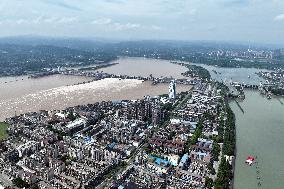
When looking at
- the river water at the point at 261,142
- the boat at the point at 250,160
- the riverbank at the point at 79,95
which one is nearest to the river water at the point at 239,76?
the riverbank at the point at 79,95

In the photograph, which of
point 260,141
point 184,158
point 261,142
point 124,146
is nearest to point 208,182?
point 184,158

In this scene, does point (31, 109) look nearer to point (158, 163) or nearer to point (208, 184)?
point (158, 163)

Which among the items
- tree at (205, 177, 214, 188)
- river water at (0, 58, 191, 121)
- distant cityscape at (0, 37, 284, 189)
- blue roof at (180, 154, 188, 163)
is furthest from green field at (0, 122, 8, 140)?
tree at (205, 177, 214, 188)

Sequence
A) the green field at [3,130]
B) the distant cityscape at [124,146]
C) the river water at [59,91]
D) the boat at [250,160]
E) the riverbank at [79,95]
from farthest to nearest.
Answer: the river water at [59,91], the riverbank at [79,95], the green field at [3,130], the boat at [250,160], the distant cityscape at [124,146]

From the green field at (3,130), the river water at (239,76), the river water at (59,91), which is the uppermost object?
the river water at (239,76)

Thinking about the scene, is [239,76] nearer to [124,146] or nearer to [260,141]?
[260,141]

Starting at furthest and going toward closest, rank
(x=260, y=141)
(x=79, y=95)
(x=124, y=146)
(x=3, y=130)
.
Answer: (x=79, y=95), (x=3, y=130), (x=260, y=141), (x=124, y=146)

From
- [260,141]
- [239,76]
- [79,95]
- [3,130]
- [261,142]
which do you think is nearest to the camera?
[261,142]

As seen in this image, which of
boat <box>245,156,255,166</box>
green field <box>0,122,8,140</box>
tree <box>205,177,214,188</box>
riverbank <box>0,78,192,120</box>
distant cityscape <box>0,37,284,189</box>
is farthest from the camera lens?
riverbank <box>0,78,192,120</box>

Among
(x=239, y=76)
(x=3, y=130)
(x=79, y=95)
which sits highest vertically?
(x=239, y=76)

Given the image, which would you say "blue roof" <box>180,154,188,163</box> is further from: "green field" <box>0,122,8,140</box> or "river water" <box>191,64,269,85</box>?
"river water" <box>191,64,269,85</box>

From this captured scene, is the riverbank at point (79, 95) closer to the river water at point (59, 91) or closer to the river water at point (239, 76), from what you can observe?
the river water at point (59, 91)
